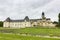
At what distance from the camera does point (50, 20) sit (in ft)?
475

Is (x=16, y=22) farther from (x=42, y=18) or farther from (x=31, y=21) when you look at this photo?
(x=42, y=18)

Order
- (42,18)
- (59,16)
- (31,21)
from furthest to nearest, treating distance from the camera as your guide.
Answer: (31,21), (42,18), (59,16)

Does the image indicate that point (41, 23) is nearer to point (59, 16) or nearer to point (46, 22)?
point (46, 22)

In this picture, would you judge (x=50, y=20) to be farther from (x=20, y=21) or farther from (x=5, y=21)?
(x=5, y=21)

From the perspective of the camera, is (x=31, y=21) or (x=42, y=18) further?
(x=31, y=21)

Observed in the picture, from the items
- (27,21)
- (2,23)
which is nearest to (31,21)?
(27,21)

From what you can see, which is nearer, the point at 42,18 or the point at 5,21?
the point at 42,18

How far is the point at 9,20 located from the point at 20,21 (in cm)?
930

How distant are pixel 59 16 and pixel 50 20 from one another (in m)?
12.7

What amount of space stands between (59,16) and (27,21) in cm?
3215

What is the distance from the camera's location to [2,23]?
156250 millimetres

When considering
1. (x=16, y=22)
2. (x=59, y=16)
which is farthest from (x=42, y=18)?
(x=16, y=22)

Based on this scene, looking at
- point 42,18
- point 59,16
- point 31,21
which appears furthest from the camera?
point 31,21

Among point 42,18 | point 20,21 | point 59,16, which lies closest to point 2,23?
point 20,21
